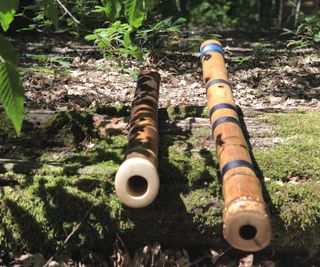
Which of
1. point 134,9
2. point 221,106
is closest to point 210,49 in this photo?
point 221,106

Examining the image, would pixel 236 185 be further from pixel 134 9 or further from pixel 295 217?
pixel 134 9

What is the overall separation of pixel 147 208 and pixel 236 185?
610 millimetres

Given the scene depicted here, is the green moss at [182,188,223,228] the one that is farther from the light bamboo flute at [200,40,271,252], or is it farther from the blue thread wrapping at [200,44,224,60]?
the blue thread wrapping at [200,44,224,60]

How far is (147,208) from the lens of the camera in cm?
288

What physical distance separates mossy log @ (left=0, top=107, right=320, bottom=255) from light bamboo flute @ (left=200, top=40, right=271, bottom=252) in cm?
25

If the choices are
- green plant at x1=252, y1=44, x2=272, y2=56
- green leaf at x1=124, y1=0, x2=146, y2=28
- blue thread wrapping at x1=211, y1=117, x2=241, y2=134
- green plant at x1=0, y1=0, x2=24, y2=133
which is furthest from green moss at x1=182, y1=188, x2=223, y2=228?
green plant at x1=252, y1=44, x2=272, y2=56

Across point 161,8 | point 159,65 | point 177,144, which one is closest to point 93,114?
point 177,144

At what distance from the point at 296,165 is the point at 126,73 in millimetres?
2856

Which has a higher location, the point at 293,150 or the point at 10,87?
the point at 293,150

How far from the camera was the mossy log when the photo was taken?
286 centimetres

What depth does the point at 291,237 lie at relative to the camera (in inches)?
115

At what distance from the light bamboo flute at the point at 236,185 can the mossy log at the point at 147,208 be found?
25 centimetres

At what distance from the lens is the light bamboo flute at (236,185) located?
2385 millimetres

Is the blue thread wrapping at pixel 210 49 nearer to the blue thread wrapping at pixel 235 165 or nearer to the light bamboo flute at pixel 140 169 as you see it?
the light bamboo flute at pixel 140 169
